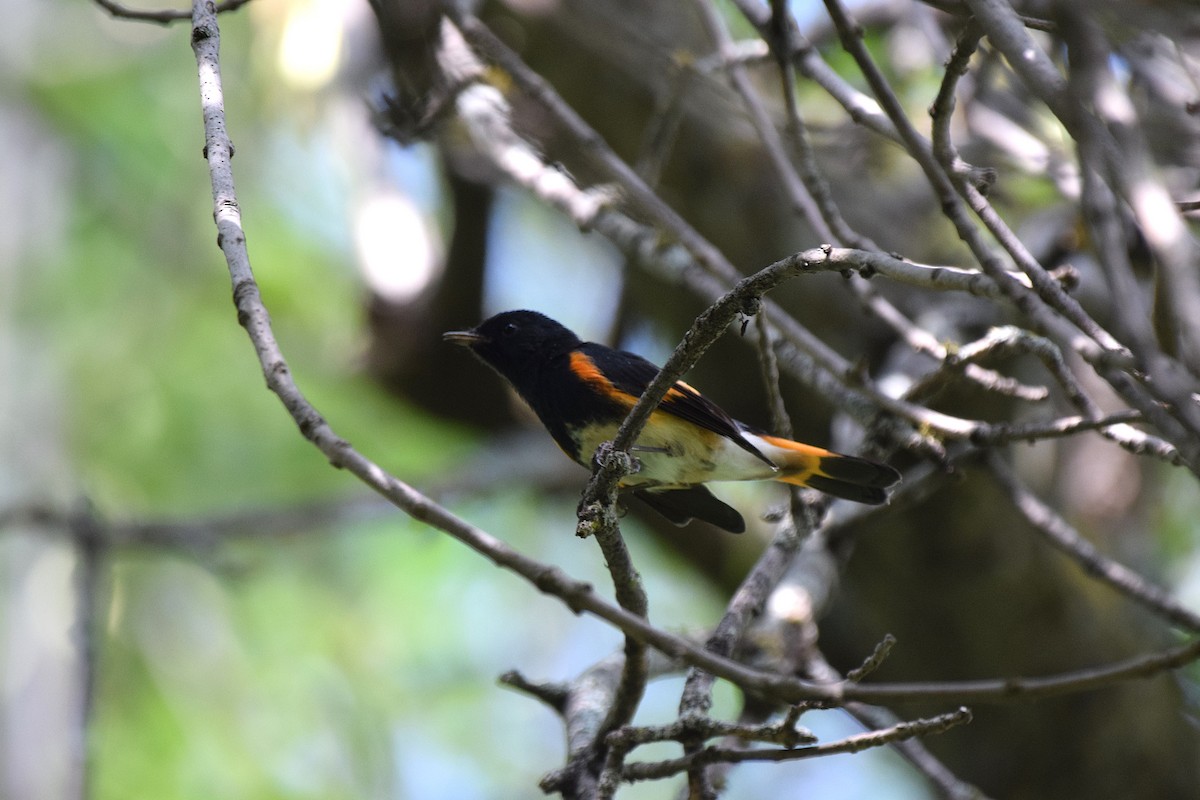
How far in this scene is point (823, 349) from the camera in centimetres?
340

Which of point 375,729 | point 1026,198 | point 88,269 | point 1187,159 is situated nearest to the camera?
point 1187,159

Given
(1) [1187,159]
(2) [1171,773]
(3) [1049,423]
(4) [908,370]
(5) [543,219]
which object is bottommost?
(2) [1171,773]

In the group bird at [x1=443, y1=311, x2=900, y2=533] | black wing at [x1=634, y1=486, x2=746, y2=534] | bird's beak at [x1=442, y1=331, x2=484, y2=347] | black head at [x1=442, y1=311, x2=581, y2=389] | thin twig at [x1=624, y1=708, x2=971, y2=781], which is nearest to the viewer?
thin twig at [x1=624, y1=708, x2=971, y2=781]

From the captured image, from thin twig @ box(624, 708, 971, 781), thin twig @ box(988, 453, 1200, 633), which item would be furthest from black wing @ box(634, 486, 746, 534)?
thin twig @ box(624, 708, 971, 781)

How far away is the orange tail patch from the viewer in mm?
3420

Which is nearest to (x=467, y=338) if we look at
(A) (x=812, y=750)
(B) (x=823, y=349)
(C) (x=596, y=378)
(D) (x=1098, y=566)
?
(C) (x=596, y=378)

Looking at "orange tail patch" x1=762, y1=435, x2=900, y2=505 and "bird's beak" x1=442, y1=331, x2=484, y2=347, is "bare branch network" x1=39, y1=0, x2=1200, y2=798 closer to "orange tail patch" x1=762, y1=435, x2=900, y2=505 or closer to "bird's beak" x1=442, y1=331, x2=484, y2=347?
"orange tail patch" x1=762, y1=435, x2=900, y2=505

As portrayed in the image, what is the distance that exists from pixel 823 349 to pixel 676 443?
610mm

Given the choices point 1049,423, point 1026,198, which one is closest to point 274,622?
point 1026,198

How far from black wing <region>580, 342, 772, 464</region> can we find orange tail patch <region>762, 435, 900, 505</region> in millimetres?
100

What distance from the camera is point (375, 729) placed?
26.3ft

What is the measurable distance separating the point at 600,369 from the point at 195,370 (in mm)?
5840

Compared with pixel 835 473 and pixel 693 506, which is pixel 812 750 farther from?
pixel 693 506

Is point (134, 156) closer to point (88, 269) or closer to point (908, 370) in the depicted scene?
point (88, 269)
